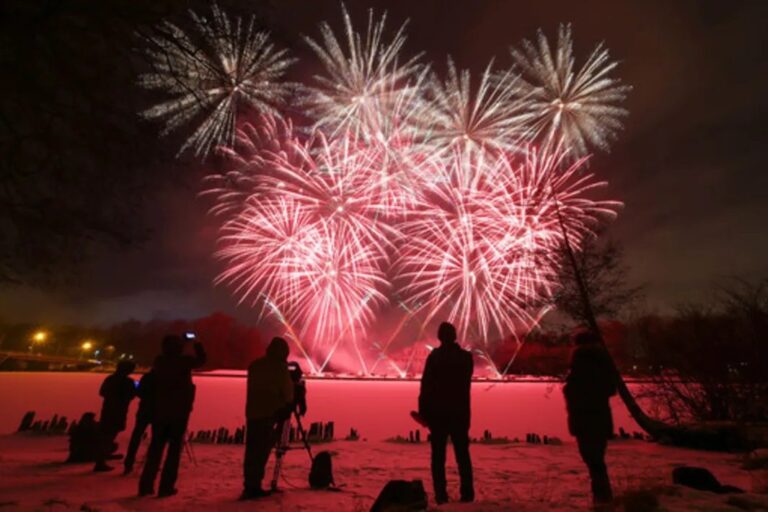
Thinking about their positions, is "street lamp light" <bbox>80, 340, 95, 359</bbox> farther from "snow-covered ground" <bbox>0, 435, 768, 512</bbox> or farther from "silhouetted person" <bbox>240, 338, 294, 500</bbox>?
"silhouetted person" <bbox>240, 338, 294, 500</bbox>

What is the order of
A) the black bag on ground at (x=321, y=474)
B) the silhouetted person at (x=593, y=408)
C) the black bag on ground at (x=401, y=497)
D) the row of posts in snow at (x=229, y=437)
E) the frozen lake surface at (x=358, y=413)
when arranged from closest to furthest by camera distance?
the black bag on ground at (x=401, y=497)
the silhouetted person at (x=593, y=408)
the black bag on ground at (x=321, y=474)
the row of posts in snow at (x=229, y=437)
the frozen lake surface at (x=358, y=413)

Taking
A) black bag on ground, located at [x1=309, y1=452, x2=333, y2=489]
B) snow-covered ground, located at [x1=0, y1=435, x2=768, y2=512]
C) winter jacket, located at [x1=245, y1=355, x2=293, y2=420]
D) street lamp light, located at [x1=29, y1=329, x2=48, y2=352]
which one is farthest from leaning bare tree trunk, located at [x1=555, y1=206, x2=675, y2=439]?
street lamp light, located at [x1=29, y1=329, x2=48, y2=352]

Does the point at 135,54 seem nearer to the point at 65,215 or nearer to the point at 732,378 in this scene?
the point at 65,215

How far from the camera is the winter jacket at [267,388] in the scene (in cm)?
542

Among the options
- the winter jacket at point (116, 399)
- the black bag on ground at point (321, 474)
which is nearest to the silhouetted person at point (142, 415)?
the winter jacket at point (116, 399)

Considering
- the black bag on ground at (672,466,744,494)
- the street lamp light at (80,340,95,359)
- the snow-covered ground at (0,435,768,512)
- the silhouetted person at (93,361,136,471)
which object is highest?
the street lamp light at (80,340,95,359)

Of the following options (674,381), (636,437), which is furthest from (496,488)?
(674,381)

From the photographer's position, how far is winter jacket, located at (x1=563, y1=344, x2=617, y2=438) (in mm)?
4855

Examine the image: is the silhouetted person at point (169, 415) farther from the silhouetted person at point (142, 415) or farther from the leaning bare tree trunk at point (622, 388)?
the leaning bare tree trunk at point (622, 388)

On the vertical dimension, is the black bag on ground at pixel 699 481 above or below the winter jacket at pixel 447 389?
below

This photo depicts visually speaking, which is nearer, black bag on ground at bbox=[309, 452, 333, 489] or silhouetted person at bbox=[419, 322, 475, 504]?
silhouetted person at bbox=[419, 322, 475, 504]

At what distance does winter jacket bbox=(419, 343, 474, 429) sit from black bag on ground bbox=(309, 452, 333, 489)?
1.76 meters

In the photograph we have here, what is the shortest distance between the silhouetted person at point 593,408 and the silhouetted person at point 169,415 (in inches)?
182

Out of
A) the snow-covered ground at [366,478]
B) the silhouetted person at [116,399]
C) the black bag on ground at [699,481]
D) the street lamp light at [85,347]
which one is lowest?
the snow-covered ground at [366,478]
